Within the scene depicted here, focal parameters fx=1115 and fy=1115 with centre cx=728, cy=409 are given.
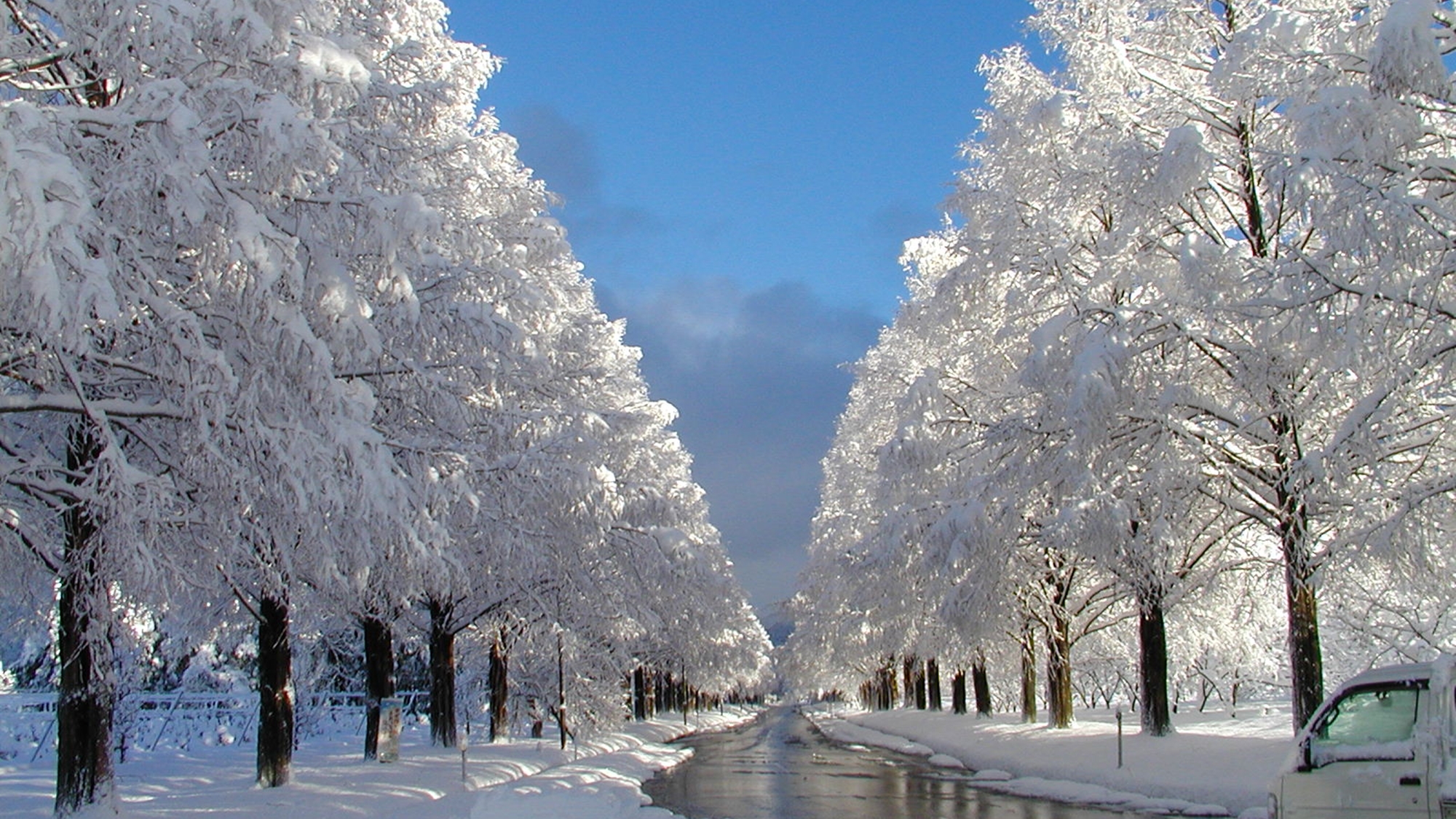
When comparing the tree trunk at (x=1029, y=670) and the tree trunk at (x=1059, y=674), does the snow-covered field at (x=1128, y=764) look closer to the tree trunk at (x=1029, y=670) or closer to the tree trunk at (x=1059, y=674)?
the tree trunk at (x=1059, y=674)

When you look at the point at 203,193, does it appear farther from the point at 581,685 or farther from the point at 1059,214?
the point at 581,685

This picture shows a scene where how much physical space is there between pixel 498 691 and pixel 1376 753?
2377 centimetres

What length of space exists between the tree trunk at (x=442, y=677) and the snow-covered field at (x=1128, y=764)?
1063 cm

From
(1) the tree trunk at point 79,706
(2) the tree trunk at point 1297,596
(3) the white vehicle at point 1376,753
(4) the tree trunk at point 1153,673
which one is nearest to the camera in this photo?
(3) the white vehicle at point 1376,753

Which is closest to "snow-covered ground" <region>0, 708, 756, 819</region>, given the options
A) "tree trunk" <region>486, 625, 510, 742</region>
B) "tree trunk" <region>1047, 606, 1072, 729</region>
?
"tree trunk" <region>486, 625, 510, 742</region>

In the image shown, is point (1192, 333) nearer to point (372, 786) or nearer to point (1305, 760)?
point (1305, 760)

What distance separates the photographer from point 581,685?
32938mm

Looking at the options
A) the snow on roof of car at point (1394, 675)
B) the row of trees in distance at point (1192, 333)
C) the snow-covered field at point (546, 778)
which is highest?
the row of trees in distance at point (1192, 333)

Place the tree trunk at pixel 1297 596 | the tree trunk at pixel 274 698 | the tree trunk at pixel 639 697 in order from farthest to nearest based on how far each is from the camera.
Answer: the tree trunk at pixel 639 697 < the tree trunk at pixel 274 698 < the tree trunk at pixel 1297 596

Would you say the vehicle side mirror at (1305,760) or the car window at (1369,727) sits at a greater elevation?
the car window at (1369,727)

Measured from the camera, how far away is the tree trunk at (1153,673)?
19.5 meters

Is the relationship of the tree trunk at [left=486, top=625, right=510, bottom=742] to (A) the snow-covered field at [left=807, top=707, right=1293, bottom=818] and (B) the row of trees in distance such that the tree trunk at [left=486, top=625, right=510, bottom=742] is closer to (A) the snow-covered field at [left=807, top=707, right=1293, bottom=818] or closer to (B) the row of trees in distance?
(B) the row of trees in distance

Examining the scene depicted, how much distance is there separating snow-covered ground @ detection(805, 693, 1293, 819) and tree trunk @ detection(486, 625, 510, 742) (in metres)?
10.6

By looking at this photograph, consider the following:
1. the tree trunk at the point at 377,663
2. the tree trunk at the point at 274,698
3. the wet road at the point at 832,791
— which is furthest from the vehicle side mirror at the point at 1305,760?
the tree trunk at the point at 377,663
